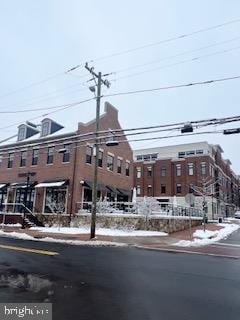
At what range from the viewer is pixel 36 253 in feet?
42.3

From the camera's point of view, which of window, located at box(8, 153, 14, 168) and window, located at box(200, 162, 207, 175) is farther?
window, located at box(200, 162, 207, 175)

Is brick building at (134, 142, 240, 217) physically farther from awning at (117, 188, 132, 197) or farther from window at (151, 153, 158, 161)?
awning at (117, 188, 132, 197)

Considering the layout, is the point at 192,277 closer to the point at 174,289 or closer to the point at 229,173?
the point at 174,289

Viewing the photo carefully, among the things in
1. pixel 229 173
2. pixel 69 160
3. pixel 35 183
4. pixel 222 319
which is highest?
pixel 229 173

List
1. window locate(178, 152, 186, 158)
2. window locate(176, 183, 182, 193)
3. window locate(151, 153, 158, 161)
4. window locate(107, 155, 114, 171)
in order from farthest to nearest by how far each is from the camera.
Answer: window locate(151, 153, 158, 161) → window locate(178, 152, 186, 158) → window locate(176, 183, 182, 193) → window locate(107, 155, 114, 171)

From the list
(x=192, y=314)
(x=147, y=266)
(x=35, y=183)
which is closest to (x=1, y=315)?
(x=192, y=314)

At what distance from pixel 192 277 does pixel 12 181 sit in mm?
29987

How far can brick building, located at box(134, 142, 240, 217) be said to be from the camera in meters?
62.7

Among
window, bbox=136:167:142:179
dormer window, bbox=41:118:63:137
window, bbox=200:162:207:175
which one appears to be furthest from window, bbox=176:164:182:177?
dormer window, bbox=41:118:63:137

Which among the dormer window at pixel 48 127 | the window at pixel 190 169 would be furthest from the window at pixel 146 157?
the dormer window at pixel 48 127

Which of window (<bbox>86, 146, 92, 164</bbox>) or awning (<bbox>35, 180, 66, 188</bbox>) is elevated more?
window (<bbox>86, 146, 92, 164</bbox>)

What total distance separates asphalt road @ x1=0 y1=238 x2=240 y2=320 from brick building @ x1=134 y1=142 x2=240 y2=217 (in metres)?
50.0

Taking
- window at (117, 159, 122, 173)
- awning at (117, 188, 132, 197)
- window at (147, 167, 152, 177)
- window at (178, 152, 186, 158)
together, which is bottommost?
awning at (117, 188, 132, 197)

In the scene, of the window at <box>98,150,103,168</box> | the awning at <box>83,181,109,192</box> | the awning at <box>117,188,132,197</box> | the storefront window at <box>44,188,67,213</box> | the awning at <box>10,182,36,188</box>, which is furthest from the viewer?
the awning at <box>117,188,132,197</box>
